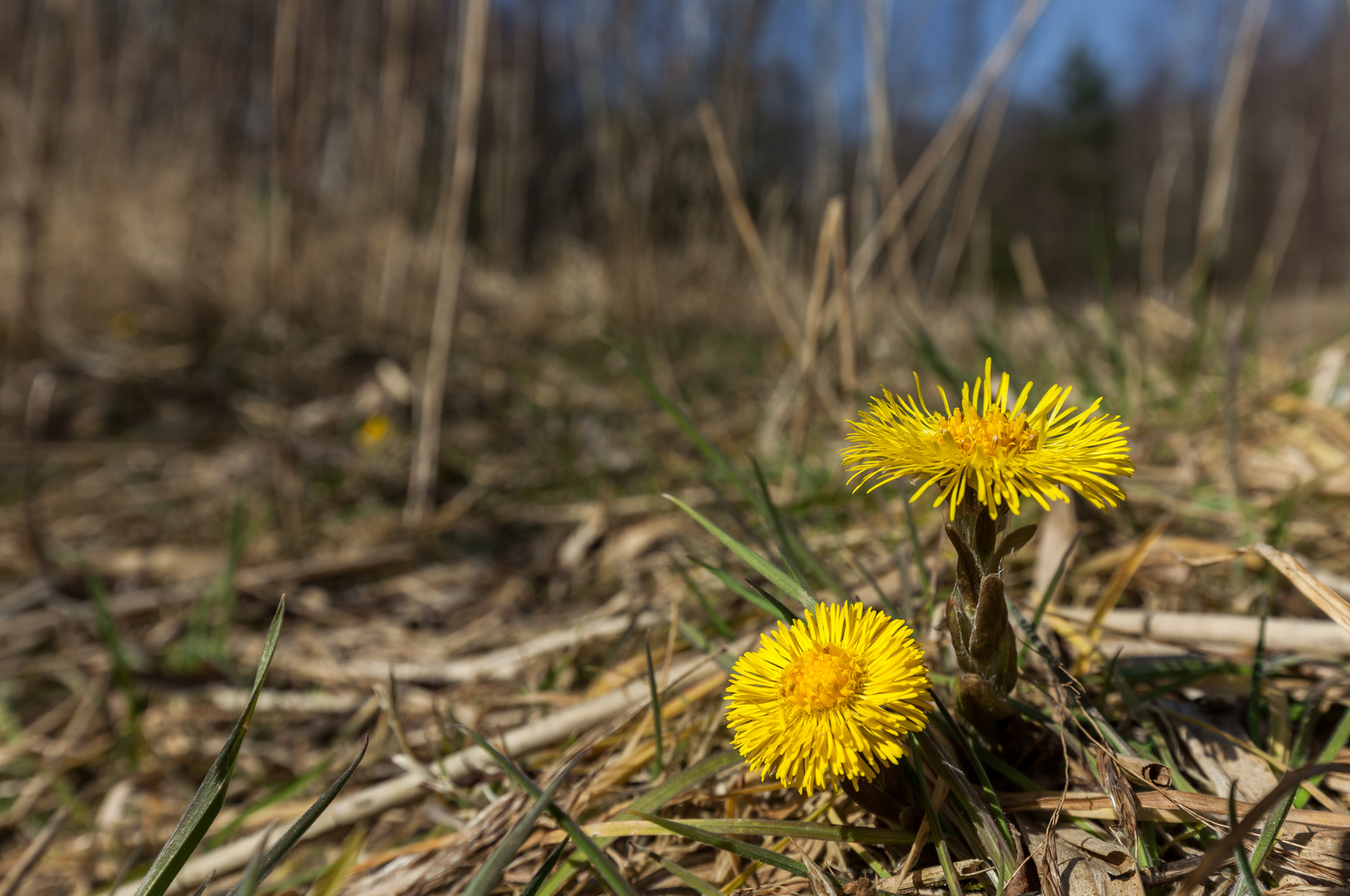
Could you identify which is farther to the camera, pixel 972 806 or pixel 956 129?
pixel 956 129

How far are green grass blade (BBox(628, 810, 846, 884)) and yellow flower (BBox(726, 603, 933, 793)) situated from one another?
95mm

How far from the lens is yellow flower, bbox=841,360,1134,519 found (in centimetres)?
49

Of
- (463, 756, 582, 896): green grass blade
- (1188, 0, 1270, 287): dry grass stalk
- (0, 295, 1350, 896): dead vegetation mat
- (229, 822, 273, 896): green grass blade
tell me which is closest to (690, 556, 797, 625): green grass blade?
(0, 295, 1350, 896): dead vegetation mat

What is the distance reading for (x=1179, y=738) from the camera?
0.74 meters

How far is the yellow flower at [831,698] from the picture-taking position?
0.50 m

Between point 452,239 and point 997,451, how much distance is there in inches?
57.1

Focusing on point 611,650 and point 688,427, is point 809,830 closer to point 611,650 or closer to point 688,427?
point 688,427

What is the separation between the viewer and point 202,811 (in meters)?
0.58

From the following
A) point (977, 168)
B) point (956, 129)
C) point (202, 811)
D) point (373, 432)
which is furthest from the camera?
point (373, 432)

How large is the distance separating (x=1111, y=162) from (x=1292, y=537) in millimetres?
31695

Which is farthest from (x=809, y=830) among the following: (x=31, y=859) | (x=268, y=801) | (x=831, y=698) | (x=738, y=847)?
(x=31, y=859)

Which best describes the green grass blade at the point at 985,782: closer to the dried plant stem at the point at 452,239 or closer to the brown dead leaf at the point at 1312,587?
the brown dead leaf at the point at 1312,587

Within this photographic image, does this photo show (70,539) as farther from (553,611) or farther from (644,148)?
(644,148)

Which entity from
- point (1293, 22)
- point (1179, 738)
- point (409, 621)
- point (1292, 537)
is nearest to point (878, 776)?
point (1179, 738)
